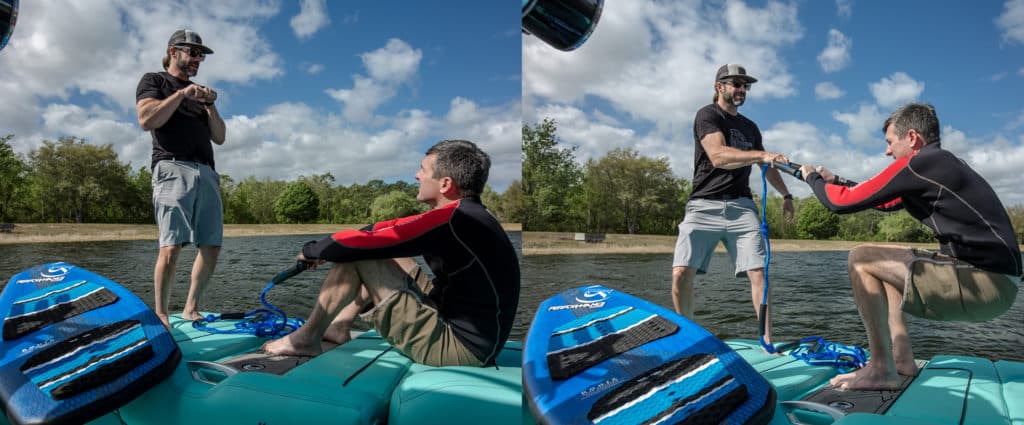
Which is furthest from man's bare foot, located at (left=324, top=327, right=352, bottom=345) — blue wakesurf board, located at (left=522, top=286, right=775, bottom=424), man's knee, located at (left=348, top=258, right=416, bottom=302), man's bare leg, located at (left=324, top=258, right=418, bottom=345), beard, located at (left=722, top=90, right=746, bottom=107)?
beard, located at (left=722, top=90, right=746, bottom=107)

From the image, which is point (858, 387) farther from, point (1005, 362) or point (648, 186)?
point (648, 186)

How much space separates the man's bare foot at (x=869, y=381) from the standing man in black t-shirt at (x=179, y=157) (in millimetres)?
2208

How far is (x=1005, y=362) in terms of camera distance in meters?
1.57

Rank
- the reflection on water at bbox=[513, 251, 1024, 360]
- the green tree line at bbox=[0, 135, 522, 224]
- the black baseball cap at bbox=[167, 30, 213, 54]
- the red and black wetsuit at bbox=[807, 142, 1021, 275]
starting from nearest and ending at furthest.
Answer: the red and black wetsuit at bbox=[807, 142, 1021, 275] → the black baseball cap at bbox=[167, 30, 213, 54] → the green tree line at bbox=[0, 135, 522, 224] → the reflection on water at bbox=[513, 251, 1024, 360]

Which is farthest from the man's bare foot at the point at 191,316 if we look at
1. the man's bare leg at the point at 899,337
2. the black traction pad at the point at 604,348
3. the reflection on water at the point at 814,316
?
the man's bare leg at the point at 899,337

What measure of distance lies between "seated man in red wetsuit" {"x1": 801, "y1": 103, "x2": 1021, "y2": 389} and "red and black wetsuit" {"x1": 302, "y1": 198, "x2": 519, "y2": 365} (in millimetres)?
903

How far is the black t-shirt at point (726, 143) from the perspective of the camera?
7.07 ft

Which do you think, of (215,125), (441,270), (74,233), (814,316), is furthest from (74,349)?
(814,316)

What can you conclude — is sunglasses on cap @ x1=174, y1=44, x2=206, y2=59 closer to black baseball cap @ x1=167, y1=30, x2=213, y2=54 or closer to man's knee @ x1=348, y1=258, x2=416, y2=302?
black baseball cap @ x1=167, y1=30, x2=213, y2=54

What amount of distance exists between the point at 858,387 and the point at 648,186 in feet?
12.0

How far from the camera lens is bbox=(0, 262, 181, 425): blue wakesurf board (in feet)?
3.59

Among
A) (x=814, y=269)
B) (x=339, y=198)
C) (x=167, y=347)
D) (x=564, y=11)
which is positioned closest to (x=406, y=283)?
(x=167, y=347)

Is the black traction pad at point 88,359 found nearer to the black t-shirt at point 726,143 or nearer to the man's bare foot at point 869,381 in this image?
the man's bare foot at point 869,381

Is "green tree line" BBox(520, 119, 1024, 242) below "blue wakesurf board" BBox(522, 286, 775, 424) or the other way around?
the other way around
